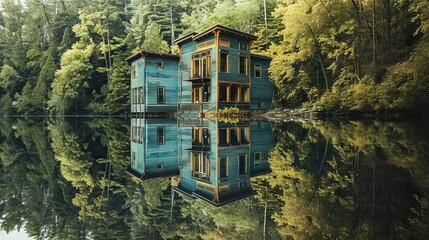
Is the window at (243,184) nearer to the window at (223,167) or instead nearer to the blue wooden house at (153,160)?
the window at (223,167)

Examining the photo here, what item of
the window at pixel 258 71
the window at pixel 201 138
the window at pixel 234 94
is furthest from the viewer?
the window at pixel 258 71

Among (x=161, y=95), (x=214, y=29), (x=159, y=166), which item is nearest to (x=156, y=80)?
(x=161, y=95)

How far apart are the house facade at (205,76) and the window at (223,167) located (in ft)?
73.0

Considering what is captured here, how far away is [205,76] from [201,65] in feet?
4.89

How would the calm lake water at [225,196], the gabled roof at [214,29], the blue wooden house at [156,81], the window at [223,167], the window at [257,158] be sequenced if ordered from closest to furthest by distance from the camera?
the calm lake water at [225,196], the window at [223,167], the window at [257,158], the gabled roof at [214,29], the blue wooden house at [156,81]

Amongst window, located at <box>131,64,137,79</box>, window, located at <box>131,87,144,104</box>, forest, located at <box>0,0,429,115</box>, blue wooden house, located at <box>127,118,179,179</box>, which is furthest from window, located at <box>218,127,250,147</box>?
window, located at <box>131,64,137,79</box>

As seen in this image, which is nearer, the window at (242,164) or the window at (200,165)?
the window at (200,165)

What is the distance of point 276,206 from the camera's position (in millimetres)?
4090

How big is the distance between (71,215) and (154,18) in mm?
51349

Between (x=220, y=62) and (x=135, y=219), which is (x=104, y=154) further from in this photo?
(x=220, y=62)

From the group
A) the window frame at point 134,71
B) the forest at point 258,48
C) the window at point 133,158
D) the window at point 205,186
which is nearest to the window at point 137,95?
the window frame at point 134,71

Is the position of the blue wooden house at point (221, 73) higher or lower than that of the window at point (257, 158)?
higher

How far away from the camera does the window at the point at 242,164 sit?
6.45 metres

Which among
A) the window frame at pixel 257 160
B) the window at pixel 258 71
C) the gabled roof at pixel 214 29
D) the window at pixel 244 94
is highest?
the gabled roof at pixel 214 29
